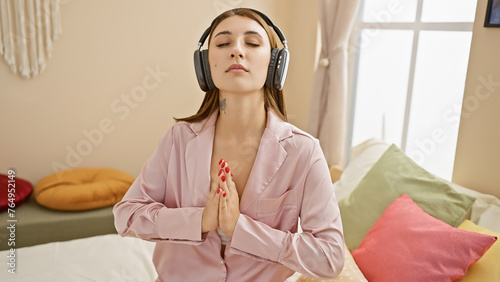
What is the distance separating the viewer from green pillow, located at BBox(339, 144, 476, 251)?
167cm

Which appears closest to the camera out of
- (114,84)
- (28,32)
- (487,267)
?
(487,267)

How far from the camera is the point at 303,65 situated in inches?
124

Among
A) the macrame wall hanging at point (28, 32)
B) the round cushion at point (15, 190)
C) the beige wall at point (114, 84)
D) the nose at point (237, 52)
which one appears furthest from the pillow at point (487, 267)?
the macrame wall hanging at point (28, 32)

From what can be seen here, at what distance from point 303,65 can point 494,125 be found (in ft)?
5.04

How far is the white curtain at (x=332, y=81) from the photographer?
2654 mm

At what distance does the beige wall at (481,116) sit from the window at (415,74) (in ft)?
0.62

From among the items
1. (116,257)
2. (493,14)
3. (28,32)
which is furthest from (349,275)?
(28,32)

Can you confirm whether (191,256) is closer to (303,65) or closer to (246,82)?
(246,82)

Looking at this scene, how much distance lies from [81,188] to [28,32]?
978 mm

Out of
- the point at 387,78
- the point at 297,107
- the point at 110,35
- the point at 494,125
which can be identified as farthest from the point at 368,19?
the point at 110,35

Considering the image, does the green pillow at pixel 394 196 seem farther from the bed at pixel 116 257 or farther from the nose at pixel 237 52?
the nose at pixel 237 52

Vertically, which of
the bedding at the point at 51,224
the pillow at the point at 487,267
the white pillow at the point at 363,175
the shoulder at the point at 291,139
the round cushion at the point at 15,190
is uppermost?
the shoulder at the point at 291,139

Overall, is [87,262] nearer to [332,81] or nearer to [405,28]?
[332,81]

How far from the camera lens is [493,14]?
1803 millimetres
